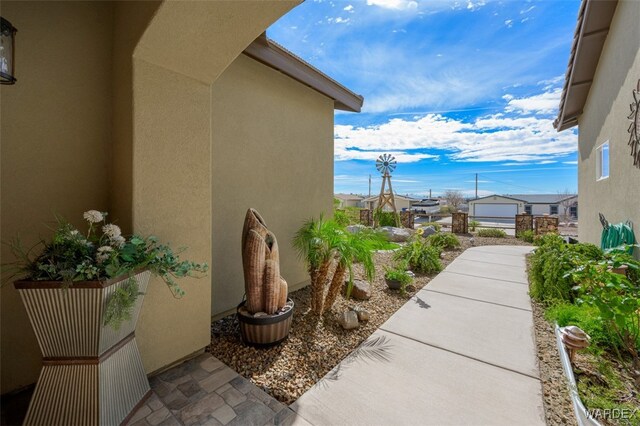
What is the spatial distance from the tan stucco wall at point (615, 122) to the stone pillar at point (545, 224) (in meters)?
3.95

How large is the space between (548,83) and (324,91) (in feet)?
38.8

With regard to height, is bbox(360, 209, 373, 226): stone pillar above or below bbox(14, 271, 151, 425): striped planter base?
above

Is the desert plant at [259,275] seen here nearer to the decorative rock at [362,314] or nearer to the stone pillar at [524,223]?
the decorative rock at [362,314]

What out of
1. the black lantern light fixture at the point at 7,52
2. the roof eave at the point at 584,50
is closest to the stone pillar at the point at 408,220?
the roof eave at the point at 584,50

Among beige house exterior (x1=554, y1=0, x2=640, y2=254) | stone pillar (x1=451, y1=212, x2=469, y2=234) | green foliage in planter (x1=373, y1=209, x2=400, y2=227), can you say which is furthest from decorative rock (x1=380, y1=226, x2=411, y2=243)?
beige house exterior (x1=554, y1=0, x2=640, y2=254)

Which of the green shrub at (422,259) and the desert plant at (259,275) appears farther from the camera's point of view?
the green shrub at (422,259)

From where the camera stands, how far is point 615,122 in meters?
4.77

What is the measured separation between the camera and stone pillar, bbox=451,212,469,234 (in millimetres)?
12170

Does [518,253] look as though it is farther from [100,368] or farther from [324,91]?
[100,368]

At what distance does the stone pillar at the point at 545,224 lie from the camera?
10227 millimetres

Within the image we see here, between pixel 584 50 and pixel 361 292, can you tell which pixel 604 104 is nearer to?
pixel 584 50

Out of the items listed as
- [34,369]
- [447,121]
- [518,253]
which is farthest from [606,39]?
[447,121]

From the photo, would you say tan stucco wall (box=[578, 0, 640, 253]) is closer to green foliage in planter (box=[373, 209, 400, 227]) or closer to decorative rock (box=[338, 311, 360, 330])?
decorative rock (box=[338, 311, 360, 330])

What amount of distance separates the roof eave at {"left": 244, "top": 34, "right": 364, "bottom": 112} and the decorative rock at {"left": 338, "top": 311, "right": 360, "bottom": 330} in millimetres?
3654
